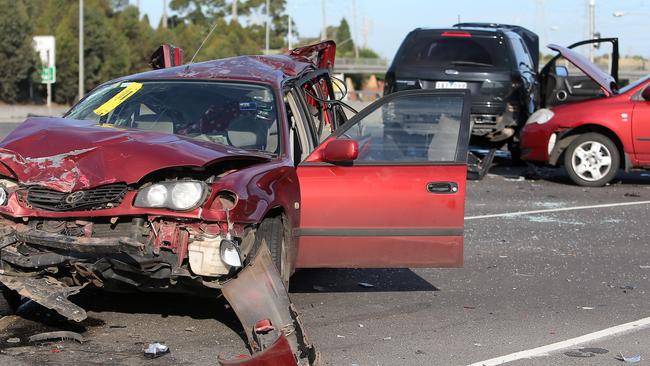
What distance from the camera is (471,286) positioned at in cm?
773

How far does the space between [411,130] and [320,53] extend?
127 inches

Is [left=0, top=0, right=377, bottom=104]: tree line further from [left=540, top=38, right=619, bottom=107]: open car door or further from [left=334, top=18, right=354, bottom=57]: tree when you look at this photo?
[left=334, top=18, right=354, bottom=57]: tree

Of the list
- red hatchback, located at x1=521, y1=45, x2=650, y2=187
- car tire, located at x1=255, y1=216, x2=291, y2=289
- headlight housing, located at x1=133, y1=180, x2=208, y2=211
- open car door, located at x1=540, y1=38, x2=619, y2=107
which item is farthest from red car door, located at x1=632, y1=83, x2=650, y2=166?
headlight housing, located at x1=133, y1=180, x2=208, y2=211

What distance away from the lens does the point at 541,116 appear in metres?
14.3

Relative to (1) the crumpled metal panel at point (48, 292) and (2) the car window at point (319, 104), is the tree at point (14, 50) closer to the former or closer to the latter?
(2) the car window at point (319, 104)

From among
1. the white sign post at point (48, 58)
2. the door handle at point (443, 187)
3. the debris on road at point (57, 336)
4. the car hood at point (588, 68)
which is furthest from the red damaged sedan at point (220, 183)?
the white sign post at point (48, 58)

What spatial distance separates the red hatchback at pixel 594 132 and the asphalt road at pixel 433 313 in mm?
3810

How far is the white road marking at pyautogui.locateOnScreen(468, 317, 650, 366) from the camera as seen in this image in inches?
220

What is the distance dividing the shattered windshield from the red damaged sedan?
11 mm

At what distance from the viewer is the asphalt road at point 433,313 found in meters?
5.65

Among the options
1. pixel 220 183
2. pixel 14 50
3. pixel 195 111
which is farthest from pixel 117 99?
pixel 14 50

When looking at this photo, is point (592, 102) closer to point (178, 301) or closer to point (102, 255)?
point (178, 301)

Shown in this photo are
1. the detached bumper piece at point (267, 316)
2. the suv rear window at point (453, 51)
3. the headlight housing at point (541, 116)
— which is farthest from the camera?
the suv rear window at point (453, 51)

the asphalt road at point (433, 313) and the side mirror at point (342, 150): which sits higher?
the side mirror at point (342, 150)
